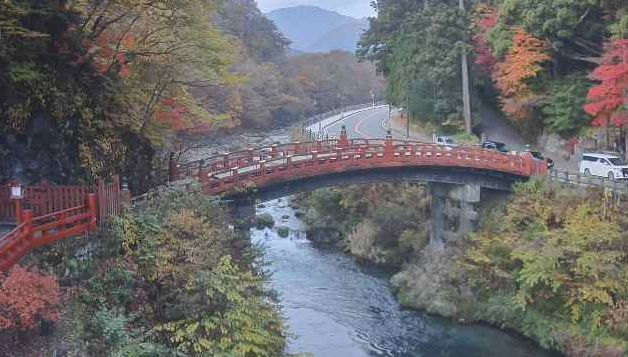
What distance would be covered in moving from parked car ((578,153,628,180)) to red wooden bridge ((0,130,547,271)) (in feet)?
8.90

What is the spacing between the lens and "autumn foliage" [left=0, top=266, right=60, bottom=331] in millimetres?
14625

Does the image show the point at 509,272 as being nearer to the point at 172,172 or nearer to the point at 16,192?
the point at 172,172

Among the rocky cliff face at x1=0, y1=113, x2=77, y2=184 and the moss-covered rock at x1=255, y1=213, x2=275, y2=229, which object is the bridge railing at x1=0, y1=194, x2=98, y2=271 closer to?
the rocky cliff face at x1=0, y1=113, x2=77, y2=184

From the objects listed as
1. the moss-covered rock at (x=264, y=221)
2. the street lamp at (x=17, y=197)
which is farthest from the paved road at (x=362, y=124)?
the street lamp at (x=17, y=197)

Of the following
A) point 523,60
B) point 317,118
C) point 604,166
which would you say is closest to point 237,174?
point 604,166

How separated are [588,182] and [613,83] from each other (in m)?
5.19

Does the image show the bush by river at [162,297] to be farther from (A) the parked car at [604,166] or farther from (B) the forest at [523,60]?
(B) the forest at [523,60]

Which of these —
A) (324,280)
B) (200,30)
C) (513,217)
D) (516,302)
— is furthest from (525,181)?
(200,30)

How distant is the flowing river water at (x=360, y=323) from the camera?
92.8 ft

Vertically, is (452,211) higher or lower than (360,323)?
higher

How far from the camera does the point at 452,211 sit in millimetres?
38062

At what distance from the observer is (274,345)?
19484 mm

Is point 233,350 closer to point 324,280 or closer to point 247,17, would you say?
point 324,280

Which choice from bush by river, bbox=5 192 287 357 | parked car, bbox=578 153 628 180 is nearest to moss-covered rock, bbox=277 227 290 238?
parked car, bbox=578 153 628 180
